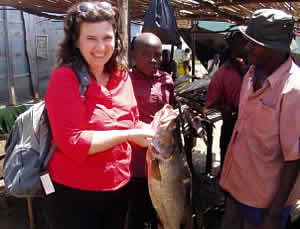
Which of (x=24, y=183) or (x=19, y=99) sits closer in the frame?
(x=24, y=183)

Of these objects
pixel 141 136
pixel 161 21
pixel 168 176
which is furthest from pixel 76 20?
pixel 161 21

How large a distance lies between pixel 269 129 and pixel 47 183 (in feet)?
4.21

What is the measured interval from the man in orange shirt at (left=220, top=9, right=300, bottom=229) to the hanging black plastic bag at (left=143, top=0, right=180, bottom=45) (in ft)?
6.48

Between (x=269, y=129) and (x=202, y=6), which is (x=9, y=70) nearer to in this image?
(x=202, y=6)

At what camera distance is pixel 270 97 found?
1878mm

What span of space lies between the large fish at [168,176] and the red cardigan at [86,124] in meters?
0.18

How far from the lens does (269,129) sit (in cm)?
186

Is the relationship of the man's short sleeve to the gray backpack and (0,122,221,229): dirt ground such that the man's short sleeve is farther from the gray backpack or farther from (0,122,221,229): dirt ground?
(0,122,221,229): dirt ground

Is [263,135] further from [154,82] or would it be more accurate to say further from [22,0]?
[22,0]

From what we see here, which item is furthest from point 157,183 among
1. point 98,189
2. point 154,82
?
point 154,82

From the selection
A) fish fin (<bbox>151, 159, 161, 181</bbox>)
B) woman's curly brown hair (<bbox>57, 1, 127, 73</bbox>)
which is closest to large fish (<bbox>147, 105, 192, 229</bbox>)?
fish fin (<bbox>151, 159, 161, 181</bbox>)

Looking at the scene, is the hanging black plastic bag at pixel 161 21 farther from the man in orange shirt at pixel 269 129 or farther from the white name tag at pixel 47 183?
the white name tag at pixel 47 183

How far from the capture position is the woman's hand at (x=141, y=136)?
1780 mm

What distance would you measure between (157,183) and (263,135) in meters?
0.69
